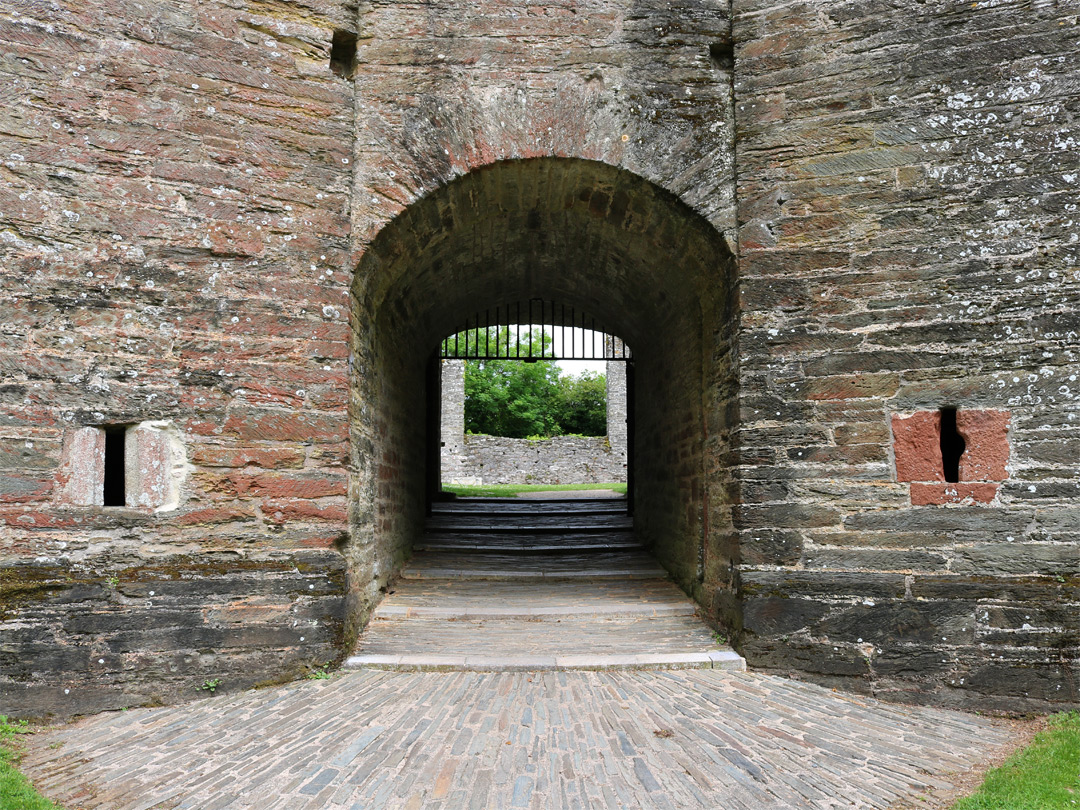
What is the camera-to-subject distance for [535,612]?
207 inches

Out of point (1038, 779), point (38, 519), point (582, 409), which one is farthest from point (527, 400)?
point (1038, 779)

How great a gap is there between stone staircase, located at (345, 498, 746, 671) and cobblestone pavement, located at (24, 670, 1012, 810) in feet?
0.82

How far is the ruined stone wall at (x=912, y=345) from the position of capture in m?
3.94

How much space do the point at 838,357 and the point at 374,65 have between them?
3.93 meters

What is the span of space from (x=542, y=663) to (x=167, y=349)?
3253 millimetres

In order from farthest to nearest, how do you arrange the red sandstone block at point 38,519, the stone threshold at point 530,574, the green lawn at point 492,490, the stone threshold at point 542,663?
the green lawn at point 492,490
the stone threshold at point 530,574
the stone threshold at point 542,663
the red sandstone block at point 38,519

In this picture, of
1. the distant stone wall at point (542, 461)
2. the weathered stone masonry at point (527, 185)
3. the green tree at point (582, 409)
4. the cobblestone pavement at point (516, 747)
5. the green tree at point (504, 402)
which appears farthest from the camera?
the green tree at point (582, 409)

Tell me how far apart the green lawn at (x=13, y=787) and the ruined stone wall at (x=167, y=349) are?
41cm

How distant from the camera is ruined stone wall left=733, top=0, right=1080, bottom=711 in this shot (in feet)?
12.9

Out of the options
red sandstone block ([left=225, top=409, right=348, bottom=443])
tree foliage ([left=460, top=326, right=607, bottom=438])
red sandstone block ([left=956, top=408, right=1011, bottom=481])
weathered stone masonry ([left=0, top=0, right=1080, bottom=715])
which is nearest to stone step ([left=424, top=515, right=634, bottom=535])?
weathered stone masonry ([left=0, top=0, right=1080, bottom=715])

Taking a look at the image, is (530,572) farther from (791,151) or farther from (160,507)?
(791,151)

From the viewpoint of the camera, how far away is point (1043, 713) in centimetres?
380

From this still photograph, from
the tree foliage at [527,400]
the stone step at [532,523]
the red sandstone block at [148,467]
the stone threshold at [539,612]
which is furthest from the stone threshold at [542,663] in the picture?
the tree foliage at [527,400]

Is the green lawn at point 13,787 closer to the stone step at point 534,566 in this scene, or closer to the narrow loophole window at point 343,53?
the stone step at point 534,566
